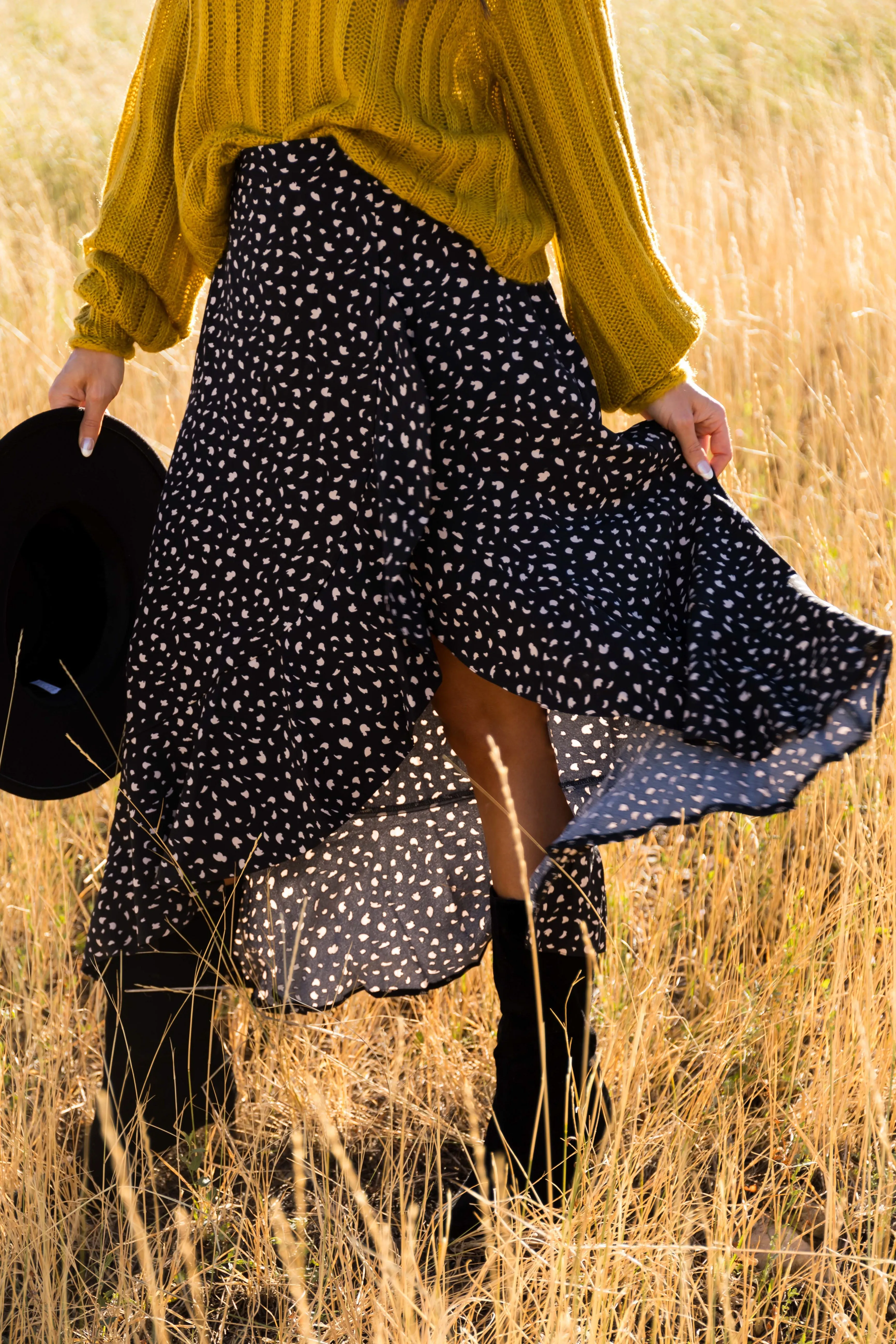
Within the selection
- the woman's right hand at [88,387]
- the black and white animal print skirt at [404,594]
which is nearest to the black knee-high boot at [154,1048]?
the black and white animal print skirt at [404,594]

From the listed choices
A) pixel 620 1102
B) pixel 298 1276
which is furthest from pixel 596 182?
pixel 298 1276

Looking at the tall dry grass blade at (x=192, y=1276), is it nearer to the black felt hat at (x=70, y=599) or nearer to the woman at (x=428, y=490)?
the woman at (x=428, y=490)

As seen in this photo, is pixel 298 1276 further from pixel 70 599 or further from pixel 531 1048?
pixel 70 599

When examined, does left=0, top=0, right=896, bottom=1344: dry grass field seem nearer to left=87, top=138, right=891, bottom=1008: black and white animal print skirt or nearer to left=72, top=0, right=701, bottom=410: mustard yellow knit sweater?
left=87, top=138, right=891, bottom=1008: black and white animal print skirt

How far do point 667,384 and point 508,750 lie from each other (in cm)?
49

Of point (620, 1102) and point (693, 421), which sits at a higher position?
point (693, 421)

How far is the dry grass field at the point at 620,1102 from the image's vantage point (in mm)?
1325

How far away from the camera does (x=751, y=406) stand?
123 inches

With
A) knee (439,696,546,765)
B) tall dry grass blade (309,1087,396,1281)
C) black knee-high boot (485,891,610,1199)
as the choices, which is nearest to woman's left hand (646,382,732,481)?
knee (439,696,546,765)

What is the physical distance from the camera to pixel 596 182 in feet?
4.71

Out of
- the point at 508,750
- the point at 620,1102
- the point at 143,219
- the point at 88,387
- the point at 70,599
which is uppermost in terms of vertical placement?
the point at 143,219

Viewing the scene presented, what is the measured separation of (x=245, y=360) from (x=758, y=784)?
2.70 ft

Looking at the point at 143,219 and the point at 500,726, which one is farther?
the point at 143,219

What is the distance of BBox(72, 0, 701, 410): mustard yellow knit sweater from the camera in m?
1.40
